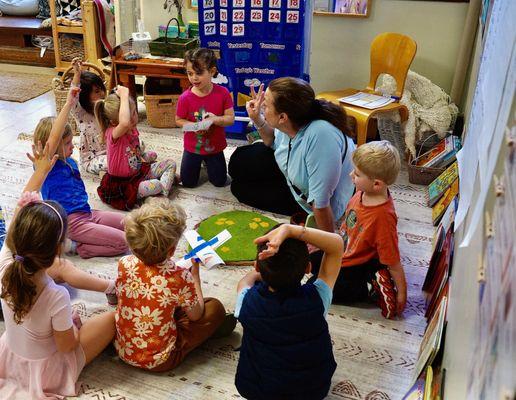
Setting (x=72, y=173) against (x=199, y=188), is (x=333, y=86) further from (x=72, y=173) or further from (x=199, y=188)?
(x=72, y=173)

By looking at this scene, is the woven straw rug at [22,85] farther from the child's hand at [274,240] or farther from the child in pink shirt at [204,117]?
the child's hand at [274,240]

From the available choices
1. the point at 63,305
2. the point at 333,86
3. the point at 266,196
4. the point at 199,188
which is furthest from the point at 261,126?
the point at 333,86

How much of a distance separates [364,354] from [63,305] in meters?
1.23

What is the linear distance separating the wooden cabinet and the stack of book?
325 cm

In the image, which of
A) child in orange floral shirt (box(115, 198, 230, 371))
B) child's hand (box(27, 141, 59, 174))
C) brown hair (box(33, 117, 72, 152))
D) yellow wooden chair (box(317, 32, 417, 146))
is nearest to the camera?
child in orange floral shirt (box(115, 198, 230, 371))

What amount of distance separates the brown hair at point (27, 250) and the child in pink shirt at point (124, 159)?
4.85 ft

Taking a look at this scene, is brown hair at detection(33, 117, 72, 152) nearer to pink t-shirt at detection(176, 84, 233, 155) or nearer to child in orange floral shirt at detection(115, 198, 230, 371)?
child in orange floral shirt at detection(115, 198, 230, 371)

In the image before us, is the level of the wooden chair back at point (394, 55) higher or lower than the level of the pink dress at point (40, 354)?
higher

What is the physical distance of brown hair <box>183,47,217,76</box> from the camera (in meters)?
3.37

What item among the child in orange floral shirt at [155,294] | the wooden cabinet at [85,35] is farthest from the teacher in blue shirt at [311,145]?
the wooden cabinet at [85,35]

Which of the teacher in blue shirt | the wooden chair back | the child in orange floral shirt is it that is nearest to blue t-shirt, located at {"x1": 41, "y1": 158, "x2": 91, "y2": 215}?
the child in orange floral shirt

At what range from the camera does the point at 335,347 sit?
7.68 feet

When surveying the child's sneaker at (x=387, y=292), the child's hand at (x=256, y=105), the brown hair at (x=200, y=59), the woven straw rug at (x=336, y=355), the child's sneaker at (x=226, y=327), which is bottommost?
the woven straw rug at (x=336, y=355)

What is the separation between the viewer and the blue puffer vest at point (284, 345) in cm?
169
